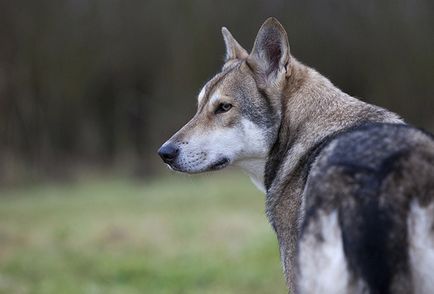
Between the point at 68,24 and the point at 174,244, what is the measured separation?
1156 cm

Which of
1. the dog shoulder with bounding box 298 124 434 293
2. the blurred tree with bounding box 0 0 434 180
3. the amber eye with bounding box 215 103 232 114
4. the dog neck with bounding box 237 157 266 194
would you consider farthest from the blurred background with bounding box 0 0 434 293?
the dog shoulder with bounding box 298 124 434 293

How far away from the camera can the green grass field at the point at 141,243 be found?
8227 millimetres

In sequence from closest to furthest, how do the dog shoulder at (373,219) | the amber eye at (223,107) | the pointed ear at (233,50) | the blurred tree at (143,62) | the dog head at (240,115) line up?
the dog shoulder at (373,219) → the dog head at (240,115) → the amber eye at (223,107) → the pointed ear at (233,50) → the blurred tree at (143,62)

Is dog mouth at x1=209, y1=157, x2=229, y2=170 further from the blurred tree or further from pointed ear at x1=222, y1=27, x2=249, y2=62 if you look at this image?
the blurred tree

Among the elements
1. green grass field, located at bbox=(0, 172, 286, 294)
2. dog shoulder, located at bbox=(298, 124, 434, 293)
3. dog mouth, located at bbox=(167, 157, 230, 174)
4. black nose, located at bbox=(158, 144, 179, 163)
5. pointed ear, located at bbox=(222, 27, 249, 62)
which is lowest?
green grass field, located at bbox=(0, 172, 286, 294)

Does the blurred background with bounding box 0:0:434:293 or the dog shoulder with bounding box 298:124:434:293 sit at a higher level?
the dog shoulder with bounding box 298:124:434:293

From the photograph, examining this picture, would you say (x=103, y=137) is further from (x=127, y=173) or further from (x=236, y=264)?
(x=236, y=264)

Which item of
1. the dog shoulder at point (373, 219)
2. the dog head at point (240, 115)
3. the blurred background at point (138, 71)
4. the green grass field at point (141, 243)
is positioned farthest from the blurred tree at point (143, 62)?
the dog shoulder at point (373, 219)

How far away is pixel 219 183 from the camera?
18.1 m

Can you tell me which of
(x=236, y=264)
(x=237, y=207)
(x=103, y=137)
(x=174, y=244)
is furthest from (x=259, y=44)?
(x=103, y=137)

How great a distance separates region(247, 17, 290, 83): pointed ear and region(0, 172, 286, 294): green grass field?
327cm

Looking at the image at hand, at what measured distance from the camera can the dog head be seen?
4859 millimetres

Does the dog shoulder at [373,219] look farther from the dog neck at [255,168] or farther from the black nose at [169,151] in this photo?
the black nose at [169,151]

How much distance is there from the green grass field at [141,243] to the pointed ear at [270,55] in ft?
10.7
